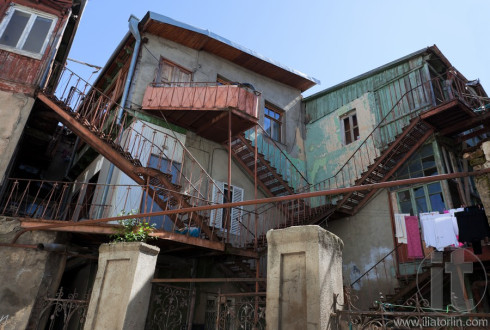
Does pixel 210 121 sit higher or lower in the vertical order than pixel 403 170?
higher

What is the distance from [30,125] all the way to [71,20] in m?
3.79

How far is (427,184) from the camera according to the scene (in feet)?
37.6

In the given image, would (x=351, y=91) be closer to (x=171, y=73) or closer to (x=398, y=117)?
(x=398, y=117)

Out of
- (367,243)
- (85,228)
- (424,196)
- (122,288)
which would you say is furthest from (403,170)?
(85,228)

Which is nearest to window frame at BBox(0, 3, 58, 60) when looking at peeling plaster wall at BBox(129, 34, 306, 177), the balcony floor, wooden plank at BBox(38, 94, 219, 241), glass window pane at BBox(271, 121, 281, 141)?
wooden plank at BBox(38, 94, 219, 241)

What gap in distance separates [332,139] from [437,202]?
5818 mm

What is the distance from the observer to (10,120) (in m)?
8.88

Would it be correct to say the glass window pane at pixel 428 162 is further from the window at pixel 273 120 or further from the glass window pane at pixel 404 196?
the window at pixel 273 120

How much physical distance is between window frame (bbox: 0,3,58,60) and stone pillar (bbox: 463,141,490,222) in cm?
1105

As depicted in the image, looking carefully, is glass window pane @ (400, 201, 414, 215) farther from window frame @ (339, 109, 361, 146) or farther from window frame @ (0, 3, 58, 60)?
window frame @ (0, 3, 58, 60)

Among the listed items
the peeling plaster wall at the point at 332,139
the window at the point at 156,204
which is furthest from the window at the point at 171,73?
the peeling plaster wall at the point at 332,139

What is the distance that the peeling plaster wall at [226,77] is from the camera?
520 inches

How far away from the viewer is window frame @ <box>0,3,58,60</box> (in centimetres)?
975

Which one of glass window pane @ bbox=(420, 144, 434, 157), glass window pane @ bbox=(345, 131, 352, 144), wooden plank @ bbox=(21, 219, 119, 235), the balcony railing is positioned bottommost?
wooden plank @ bbox=(21, 219, 119, 235)
